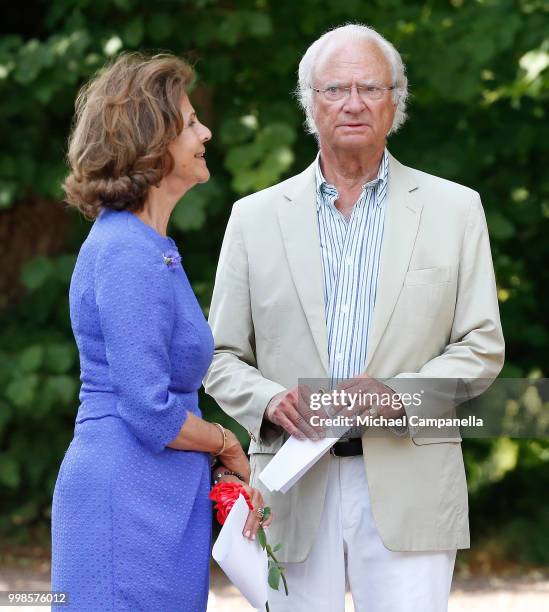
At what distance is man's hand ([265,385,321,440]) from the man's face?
73 cm

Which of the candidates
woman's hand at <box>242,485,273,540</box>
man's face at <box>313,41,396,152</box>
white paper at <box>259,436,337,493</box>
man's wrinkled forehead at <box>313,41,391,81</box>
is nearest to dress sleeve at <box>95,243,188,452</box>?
woman's hand at <box>242,485,273,540</box>

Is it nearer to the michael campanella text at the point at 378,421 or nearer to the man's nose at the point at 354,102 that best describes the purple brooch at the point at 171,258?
the michael campanella text at the point at 378,421

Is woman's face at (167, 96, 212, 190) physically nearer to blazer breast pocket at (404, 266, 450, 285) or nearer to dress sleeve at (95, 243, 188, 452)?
dress sleeve at (95, 243, 188, 452)

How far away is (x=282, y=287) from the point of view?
3.28 m

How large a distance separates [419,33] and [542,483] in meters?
3.23

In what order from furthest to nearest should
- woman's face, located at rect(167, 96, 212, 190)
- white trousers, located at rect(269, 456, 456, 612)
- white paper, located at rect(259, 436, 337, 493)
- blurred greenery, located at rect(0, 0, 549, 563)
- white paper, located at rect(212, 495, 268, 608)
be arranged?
blurred greenery, located at rect(0, 0, 549, 563) → white trousers, located at rect(269, 456, 456, 612) → white paper, located at rect(259, 436, 337, 493) → woman's face, located at rect(167, 96, 212, 190) → white paper, located at rect(212, 495, 268, 608)

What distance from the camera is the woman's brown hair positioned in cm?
273

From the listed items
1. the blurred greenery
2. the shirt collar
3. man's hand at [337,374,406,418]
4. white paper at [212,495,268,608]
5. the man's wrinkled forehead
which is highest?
the blurred greenery

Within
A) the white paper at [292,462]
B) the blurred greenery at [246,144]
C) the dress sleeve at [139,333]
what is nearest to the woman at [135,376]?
the dress sleeve at [139,333]

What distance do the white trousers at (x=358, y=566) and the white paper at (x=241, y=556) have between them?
34cm

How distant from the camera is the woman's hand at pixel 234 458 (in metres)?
2.86

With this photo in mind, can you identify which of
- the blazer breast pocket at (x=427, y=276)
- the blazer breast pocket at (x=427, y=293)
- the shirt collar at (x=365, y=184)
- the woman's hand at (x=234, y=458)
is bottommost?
the woman's hand at (x=234, y=458)

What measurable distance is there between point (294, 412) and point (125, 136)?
0.85 meters

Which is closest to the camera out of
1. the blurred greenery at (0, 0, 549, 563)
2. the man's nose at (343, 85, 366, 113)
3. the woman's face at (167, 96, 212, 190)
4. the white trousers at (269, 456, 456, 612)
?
the woman's face at (167, 96, 212, 190)
